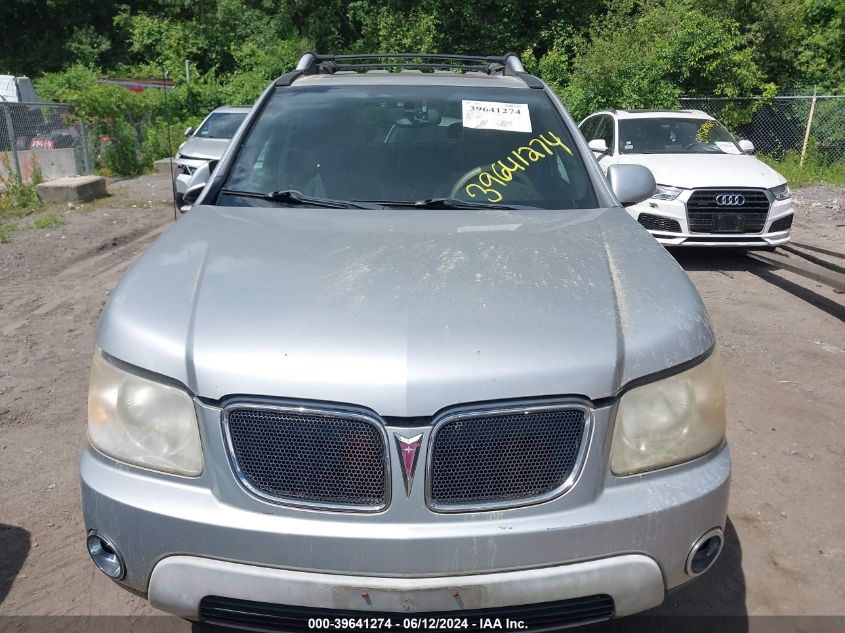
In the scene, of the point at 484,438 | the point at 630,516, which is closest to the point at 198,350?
the point at 484,438

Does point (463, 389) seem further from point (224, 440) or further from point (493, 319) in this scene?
point (224, 440)

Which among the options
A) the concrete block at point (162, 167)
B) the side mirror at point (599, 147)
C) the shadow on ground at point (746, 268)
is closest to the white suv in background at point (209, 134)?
the concrete block at point (162, 167)

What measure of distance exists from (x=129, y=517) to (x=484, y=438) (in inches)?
37.5

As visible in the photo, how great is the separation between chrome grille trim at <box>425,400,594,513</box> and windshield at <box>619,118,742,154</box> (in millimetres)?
8356

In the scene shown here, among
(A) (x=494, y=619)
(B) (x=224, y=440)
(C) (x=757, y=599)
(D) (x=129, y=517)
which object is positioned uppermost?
(B) (x=224, y=440)

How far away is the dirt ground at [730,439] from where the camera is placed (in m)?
2.88

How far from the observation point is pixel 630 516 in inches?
77.6

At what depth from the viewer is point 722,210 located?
26.9 feet

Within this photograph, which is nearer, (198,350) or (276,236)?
(198,350)

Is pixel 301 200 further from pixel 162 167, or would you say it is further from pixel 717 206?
pixel 162 167

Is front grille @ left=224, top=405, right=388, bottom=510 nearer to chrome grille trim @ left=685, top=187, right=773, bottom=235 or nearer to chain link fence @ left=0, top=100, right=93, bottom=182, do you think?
chrome grille trim @ left=685, top=187, right=773, bottom=235

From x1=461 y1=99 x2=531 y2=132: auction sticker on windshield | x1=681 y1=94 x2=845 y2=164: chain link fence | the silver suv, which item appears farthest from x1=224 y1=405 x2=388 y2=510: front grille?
x1=681 y1=94 x2=845 y2=164: chain link fence

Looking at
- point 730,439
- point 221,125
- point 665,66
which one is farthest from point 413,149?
point 665,66

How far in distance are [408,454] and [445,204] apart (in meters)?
1.45
